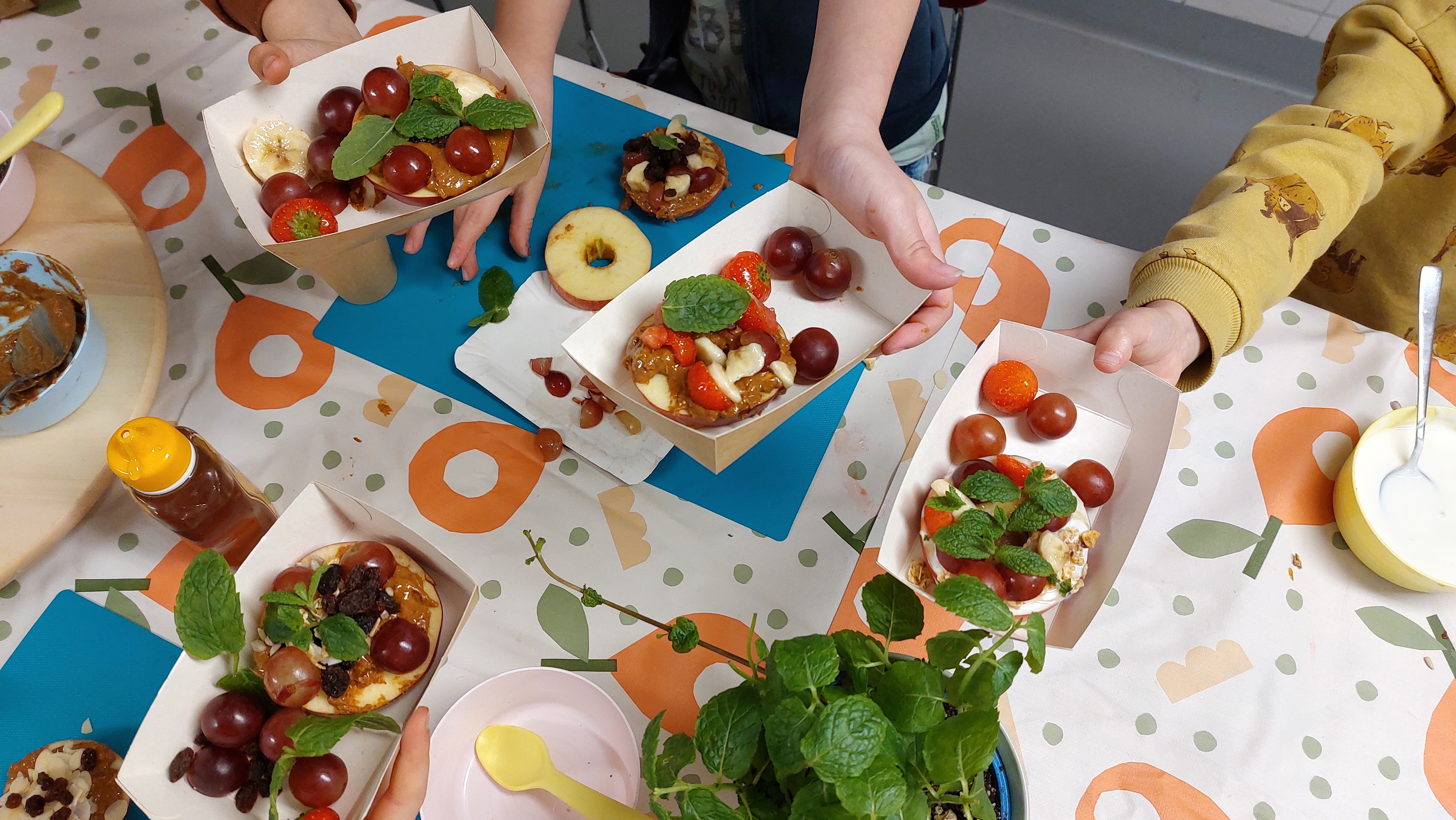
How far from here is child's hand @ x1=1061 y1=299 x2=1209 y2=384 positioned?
3.78 ft

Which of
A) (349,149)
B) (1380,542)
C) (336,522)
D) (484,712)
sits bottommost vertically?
(484,712)

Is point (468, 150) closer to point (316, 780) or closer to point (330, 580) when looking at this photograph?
point (330, 580)

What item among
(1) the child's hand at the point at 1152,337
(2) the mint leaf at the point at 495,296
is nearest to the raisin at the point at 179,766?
(2) the mint leaf at the point at 495,296

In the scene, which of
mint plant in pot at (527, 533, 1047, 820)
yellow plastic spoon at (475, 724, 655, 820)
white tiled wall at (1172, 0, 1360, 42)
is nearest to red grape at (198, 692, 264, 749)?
yellow plastic spoon at (475, 724, 655, 820)

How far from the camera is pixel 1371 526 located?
1.15 m

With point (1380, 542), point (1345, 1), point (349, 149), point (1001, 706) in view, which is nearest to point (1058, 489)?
point (1001, 706)

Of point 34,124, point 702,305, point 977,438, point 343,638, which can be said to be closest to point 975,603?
point 977,438

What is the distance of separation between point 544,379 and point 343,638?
22.1 inches

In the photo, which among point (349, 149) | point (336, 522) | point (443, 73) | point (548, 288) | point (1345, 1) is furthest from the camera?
point (1345, 1)

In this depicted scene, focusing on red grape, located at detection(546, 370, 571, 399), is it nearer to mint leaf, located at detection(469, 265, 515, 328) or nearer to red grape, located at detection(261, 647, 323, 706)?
mint leaf, located at detection(469, 265, 515, 328)

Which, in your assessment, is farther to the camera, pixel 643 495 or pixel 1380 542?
pixel 643 495

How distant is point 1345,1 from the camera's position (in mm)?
2904

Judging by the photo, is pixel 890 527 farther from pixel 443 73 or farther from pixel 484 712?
pixel 443 73

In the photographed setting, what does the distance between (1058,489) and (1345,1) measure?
10.2 feet
